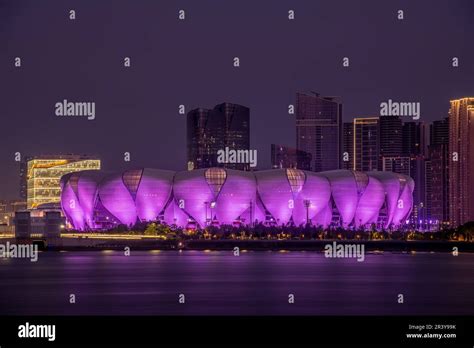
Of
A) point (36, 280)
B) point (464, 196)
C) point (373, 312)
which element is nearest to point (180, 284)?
point (36, 280)

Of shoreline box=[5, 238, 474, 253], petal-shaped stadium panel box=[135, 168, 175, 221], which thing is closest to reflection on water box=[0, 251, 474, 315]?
shoreline box=[5, 238, 474, 253]

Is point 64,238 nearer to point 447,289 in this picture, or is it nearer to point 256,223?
point 256,223

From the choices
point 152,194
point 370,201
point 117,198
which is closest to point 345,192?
point 370,201

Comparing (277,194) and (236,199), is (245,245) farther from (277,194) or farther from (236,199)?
(277,194)

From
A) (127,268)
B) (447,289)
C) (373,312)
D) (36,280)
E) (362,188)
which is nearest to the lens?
(373,312)

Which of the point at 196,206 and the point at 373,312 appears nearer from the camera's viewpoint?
the point at 373,312

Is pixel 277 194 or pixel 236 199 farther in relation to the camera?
pixel 277 194

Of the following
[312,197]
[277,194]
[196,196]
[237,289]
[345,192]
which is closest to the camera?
[237,289]
